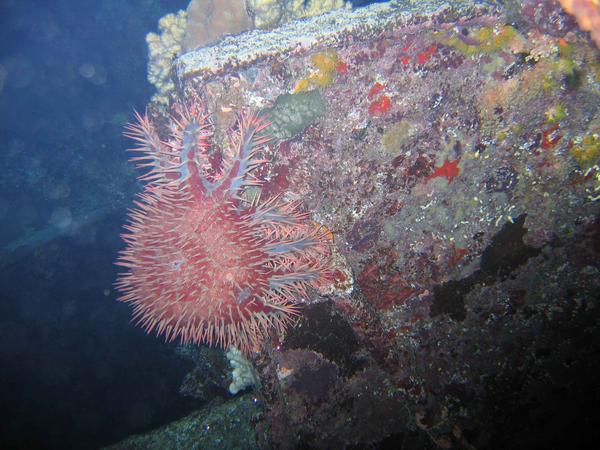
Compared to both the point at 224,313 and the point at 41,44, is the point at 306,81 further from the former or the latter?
the point at 41,44

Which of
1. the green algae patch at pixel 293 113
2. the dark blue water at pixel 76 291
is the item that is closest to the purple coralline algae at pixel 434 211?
the green algae patch at pixel 293 113

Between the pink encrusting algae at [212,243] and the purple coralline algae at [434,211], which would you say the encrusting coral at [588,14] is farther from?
the pink encrusting algae at [212,243]

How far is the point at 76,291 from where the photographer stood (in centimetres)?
870

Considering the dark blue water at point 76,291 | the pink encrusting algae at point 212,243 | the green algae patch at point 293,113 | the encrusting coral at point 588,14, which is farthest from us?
the dark blue water at point 76,291

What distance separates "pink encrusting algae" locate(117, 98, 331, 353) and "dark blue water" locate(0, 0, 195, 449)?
5.49m

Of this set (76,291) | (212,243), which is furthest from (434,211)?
(76,291)

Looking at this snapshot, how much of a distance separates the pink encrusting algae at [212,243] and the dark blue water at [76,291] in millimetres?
5490

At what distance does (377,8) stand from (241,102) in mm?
1895

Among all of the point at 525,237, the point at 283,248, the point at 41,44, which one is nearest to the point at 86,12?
the point at 41,44

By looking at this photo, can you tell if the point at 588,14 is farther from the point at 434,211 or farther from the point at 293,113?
the point at 293,113

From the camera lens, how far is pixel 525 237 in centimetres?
284

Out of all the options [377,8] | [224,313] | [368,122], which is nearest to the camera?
[224,313]

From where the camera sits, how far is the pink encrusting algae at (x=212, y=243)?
2.68 meters

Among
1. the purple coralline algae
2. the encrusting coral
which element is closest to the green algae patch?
the purple coralline algae
